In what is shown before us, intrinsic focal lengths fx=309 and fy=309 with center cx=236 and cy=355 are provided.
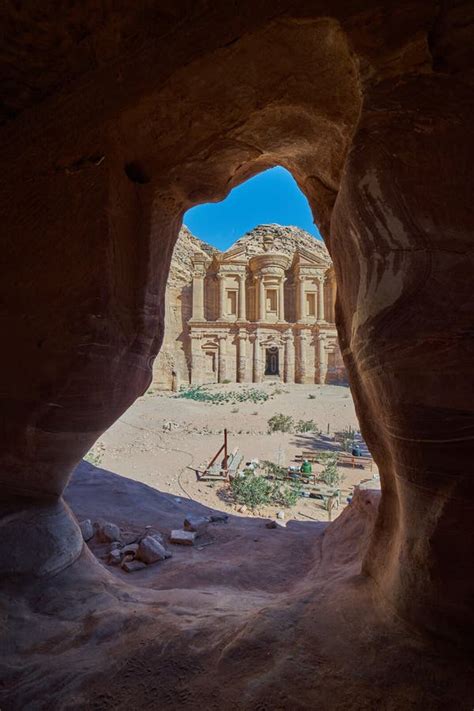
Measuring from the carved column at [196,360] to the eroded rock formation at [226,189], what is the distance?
20489 mm

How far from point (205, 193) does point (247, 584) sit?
10.4ft

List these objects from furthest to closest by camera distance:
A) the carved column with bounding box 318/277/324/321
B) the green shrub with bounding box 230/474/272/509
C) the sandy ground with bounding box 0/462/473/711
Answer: the carved column with bounding box 318/277/324/321 < the green shrub with bounding box 230/474/272/509 < the sandy ground with bounding box 0/462/473/711

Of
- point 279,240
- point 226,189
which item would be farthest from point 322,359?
point 226,189

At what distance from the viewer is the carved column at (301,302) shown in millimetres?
23822

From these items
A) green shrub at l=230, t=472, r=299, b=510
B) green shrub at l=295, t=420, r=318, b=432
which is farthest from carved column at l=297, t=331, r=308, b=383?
green shrub at l=230, t=472, r=299, b=510

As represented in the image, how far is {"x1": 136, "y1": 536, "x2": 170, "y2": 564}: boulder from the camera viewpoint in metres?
2.96

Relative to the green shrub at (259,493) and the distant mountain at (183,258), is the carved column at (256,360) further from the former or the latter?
the green shrub at (259,493)

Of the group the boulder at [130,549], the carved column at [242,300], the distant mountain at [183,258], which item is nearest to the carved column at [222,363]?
the carved column at [242,300]

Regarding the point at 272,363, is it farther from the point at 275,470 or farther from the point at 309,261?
the point at 275,470

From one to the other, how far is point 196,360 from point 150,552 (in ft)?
66.1

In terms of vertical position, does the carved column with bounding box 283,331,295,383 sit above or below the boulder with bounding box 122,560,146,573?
above

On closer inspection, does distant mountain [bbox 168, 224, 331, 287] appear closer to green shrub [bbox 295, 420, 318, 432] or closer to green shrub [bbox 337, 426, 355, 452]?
green shrub [bbox 295, 420, 318, 432]

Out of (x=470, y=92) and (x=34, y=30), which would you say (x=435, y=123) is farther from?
(x=34, y=30)

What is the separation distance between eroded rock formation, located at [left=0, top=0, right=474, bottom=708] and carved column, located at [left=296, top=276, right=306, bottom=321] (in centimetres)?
2175
